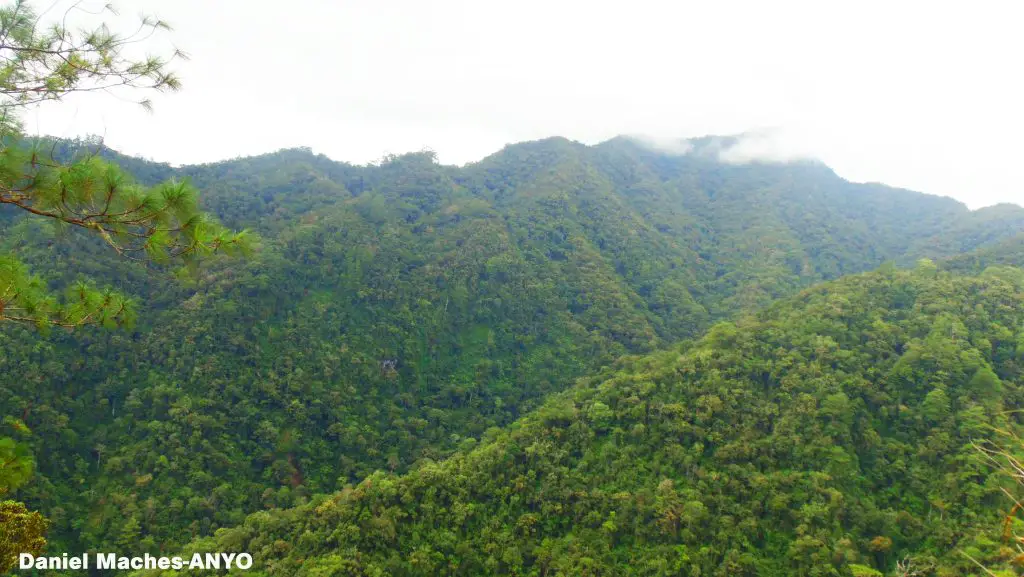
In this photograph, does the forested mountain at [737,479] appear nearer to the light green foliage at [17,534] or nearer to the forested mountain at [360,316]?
the forested mountain at [360,316]

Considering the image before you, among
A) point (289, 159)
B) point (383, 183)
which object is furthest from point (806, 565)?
point (289, 159)

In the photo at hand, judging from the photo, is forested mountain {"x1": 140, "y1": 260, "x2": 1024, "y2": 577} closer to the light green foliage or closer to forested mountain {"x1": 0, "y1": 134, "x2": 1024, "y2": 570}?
forested mountain {"x1": 0, "y1": 134, "x2": 1024, "y2": 570}

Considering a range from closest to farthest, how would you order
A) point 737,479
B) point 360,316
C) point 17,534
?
point 17,534 → point 737,479 → point 360,316

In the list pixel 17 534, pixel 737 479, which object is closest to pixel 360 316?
pixel 737 479

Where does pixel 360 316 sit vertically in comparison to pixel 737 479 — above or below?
above

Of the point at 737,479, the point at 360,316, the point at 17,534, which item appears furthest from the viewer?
the point at 360,316

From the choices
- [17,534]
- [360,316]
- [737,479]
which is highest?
[17,534]

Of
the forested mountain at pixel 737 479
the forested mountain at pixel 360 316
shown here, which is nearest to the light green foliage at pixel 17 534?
the forested mountain at pixel 360 316

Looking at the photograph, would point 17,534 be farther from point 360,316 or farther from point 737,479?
point 360,316
